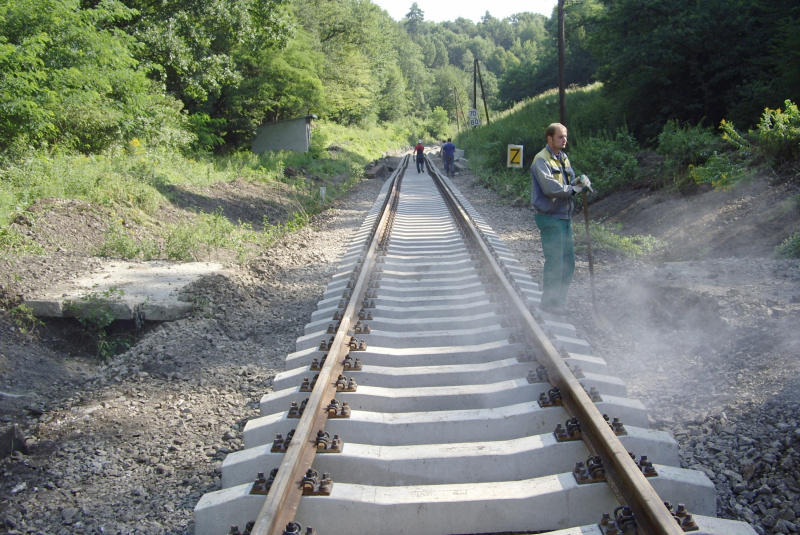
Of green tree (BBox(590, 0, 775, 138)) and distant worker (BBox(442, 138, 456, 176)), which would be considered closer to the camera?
green tree (BBox(590, 0, 775, 138))

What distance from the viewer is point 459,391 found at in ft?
12.7

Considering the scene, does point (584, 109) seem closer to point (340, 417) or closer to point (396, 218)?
point (396, 218)

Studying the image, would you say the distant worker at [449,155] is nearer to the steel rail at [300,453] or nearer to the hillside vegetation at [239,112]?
the hillside vegetation at [239,112]

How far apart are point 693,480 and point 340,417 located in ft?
6.16

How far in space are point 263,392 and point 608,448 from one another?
274 centimetres

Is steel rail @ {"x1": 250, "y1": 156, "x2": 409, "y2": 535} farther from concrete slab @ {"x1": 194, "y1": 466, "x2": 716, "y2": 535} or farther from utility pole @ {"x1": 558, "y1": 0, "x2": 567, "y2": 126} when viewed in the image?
utility pole @ {"x1": 558, "y1": 0, "x2": 567, "y2": 126}

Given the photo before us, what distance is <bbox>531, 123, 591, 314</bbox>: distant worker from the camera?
5.46m

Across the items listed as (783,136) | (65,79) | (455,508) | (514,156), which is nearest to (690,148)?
(783,136)

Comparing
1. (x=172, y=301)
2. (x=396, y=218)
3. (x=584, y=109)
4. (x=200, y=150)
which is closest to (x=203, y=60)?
(x=200, y=150)

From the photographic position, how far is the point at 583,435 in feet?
10.4

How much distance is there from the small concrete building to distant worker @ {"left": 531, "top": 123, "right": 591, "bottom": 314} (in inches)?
974

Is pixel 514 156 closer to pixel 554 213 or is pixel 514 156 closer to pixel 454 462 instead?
pixel 554 213

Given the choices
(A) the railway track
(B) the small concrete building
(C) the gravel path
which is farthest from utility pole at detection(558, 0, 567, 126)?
(B) the small concrete building

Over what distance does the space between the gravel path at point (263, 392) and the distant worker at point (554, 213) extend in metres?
0.42
